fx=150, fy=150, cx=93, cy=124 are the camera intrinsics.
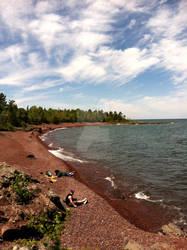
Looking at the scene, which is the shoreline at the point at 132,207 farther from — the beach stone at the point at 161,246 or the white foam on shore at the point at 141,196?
the beach stone at the point at 161,246

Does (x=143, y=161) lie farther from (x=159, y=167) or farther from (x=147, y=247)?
(x=147, y=247)

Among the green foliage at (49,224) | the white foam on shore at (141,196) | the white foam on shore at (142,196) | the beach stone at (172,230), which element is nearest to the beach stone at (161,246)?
the beach stone at (172,230)

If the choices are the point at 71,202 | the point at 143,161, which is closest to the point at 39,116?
the point at 143,161

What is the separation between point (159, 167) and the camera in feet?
79.9

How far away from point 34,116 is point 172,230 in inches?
4717

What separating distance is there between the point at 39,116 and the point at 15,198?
121 meters

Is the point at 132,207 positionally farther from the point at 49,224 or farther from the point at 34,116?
the point at 34,116

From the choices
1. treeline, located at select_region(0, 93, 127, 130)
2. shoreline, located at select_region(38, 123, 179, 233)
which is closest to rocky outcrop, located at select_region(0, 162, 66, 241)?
shoreline, located at select_region(38, 123, 179, 233)

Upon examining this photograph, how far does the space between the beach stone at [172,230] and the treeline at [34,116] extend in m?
65.3

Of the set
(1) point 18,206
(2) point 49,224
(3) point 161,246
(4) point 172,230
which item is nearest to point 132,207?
(4) point 172,230

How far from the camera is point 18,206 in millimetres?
8320

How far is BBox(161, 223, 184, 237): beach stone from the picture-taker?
990cm

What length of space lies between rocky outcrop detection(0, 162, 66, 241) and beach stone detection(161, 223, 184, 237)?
707 cm

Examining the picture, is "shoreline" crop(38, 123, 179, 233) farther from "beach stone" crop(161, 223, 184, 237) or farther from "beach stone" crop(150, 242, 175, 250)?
"beach stone" crop(150, 242, 175, 250)
